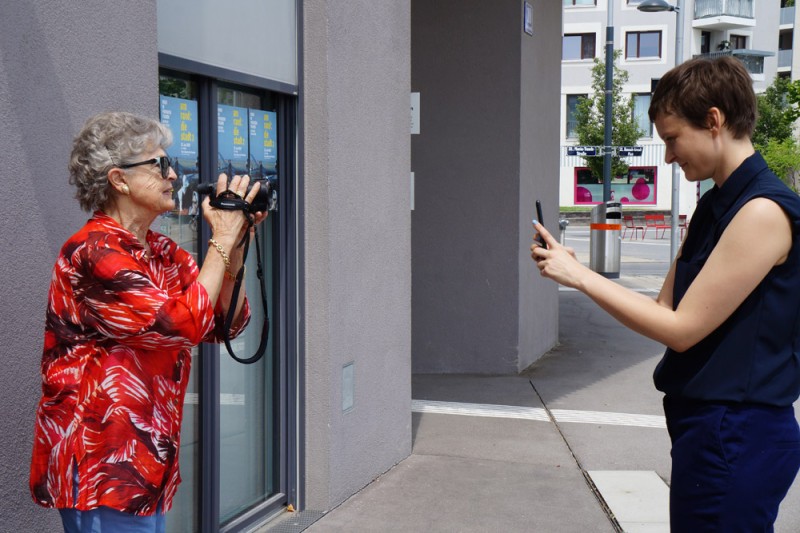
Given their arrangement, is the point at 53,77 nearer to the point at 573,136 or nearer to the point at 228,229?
the point at 228,229

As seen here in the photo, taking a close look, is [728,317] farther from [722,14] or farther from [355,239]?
[722,14]

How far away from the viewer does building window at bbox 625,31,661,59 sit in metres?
53.2

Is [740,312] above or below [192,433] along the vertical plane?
above

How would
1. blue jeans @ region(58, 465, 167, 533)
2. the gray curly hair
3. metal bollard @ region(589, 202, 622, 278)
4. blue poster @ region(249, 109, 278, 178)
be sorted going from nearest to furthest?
blue jeans @ region(58, 465, 167, 533) → the gray curly hair → blue poster @ region(249, 109, 278, 178) → metal bollard @ region(589, 202, 622, 278)

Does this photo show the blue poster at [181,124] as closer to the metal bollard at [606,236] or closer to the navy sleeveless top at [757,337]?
the navy sleeveless top at [757,337]

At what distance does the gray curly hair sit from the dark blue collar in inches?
58.1

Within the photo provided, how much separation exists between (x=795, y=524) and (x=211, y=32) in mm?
3798

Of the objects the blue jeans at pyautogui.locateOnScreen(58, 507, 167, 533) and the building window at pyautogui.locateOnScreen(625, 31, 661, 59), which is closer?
the blue jeans at pyautogui.locateOnScreen(58, 507, 167, 533)

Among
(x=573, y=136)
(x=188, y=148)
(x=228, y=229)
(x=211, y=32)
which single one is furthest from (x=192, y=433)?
(x=573, y=136)

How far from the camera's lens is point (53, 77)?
318 centimetres

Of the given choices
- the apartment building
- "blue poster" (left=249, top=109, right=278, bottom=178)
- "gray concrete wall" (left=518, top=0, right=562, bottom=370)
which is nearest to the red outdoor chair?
the apartment building

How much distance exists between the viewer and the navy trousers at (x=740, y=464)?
8.02ft

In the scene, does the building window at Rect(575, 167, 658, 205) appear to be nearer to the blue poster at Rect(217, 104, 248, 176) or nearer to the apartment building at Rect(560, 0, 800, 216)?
the apartment building at Rect(560, 0, 800, 216)

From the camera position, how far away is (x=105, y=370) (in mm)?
2557
